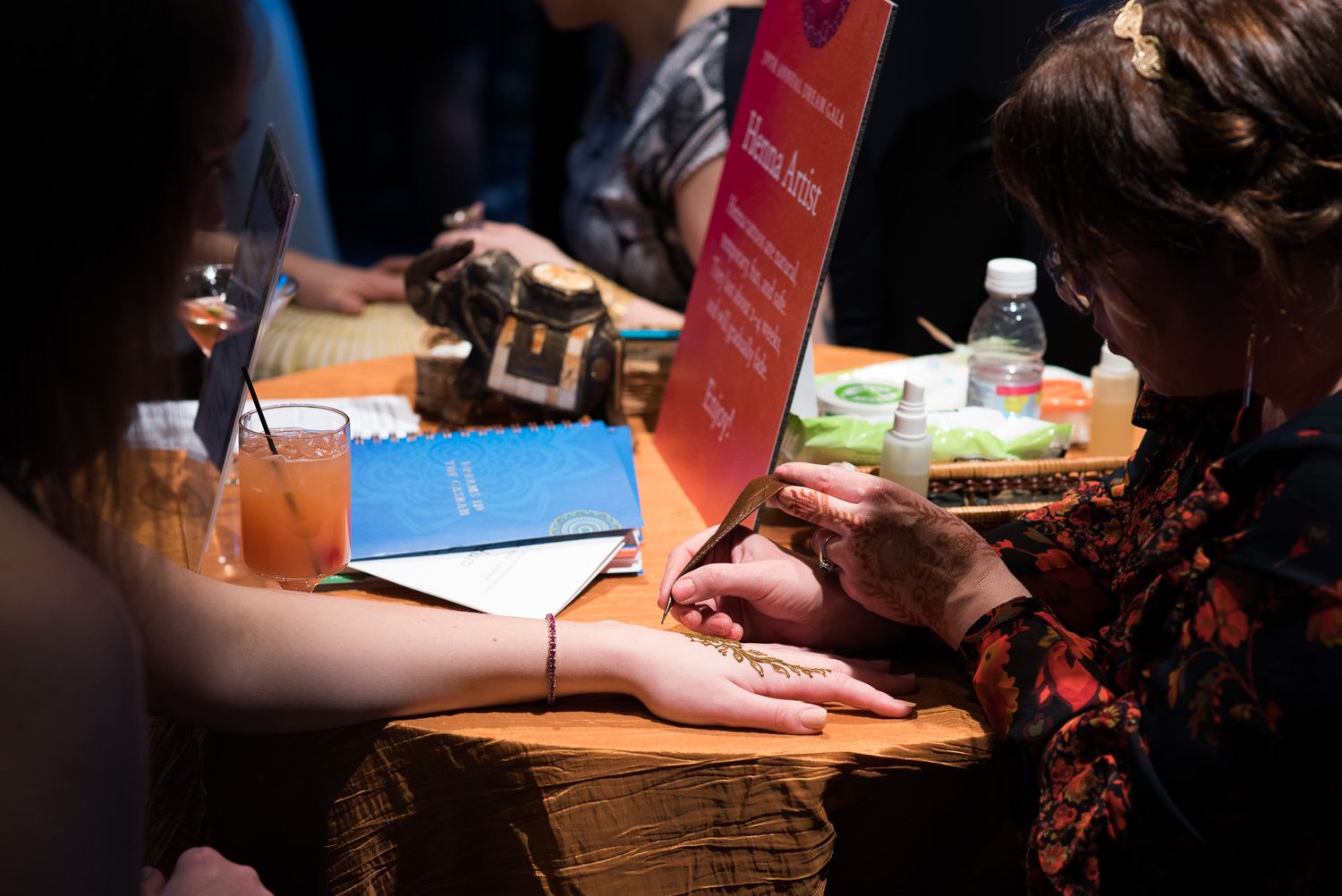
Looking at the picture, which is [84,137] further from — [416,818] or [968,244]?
[968,244]

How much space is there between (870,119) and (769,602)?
2.42 m

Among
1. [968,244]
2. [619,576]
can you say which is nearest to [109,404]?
[619,576]

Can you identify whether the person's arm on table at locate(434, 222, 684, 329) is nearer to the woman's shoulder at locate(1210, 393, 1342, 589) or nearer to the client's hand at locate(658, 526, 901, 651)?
the client's hand at locate(658, 526, 901, 651)

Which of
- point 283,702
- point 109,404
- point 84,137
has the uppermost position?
point 84,137

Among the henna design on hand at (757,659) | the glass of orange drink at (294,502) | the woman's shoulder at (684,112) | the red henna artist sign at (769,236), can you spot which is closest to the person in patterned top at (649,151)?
the woman's shoulder at (684,112)

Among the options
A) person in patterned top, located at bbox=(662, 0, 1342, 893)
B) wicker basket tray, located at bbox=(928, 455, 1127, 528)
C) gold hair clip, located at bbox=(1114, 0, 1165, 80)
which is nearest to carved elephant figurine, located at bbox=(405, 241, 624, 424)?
wicker basket tray, located at bbox=(928, 455, 1127, 528)

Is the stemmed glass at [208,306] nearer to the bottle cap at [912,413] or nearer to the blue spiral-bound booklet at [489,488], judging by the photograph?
the blue spiral-bound booklet at [489,488]

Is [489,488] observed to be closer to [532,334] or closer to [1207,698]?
[532,334]

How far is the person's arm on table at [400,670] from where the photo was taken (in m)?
0.86

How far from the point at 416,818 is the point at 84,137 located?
24.7 inches

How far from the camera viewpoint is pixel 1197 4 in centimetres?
73

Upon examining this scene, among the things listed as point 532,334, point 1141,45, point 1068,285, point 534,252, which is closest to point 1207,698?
point 1068,285

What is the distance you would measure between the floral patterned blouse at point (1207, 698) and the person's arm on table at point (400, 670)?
0.14 m

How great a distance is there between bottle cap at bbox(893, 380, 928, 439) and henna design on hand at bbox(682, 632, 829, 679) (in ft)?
1.04
